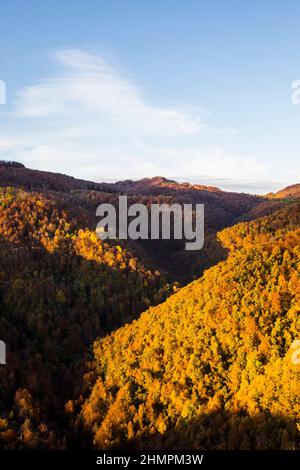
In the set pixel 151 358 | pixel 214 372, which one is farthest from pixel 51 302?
pixel 214 372

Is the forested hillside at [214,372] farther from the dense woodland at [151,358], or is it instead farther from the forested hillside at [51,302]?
the forested hillside at [51,302]

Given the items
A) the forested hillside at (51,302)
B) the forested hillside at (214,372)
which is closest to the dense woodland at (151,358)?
the forested hillside at (214,372)

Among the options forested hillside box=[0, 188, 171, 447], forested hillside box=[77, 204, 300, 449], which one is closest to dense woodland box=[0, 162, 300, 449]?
forested hillside box=[77, 204, 300, 449]

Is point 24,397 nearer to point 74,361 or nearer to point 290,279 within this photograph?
point 74,361

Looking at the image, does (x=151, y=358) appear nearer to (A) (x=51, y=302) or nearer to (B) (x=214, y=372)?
(B) (x=214, y=372)

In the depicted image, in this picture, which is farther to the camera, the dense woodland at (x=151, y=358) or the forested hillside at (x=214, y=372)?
the dense woodland at (x=151, y=358)

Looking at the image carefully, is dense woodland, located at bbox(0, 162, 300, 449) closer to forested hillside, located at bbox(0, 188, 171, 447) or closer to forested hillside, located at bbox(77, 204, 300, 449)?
forested hillside, located at bbox(77, 204, 300, 449)
